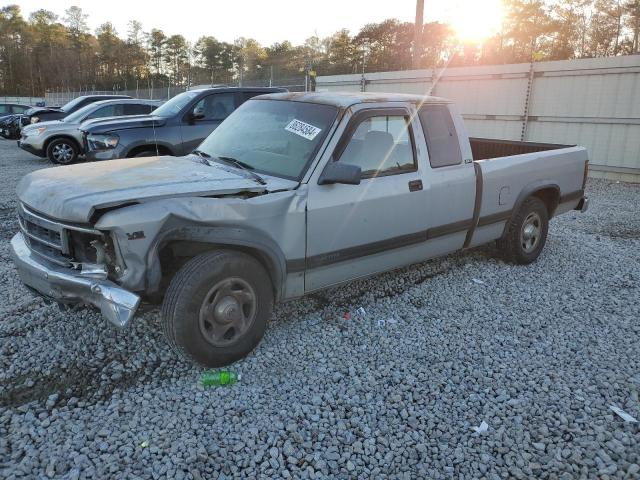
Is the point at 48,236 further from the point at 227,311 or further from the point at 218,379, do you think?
the point at 218,379

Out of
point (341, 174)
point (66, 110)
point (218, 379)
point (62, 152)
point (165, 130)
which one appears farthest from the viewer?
point (66, 110)

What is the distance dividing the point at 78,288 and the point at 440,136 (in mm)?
3266

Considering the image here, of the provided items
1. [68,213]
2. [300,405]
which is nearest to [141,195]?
[68,213]

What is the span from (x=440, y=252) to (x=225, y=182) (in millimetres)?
2327

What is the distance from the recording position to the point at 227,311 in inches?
128

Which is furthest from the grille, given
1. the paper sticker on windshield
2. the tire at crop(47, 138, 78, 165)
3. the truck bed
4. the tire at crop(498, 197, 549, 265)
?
the tire at crop(47, 138, 78, 165)

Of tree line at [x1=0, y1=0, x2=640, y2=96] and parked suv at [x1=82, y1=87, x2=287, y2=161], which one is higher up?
tree line at [x1=0, y1=0, x2=640, y2=96]

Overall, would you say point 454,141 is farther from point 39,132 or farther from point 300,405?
point 39,132

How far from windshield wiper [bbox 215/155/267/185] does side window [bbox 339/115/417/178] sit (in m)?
0.67

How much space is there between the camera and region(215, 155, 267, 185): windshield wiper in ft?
11.6

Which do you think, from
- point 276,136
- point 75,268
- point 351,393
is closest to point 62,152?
point 276,136

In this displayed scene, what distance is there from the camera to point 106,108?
1329 cm

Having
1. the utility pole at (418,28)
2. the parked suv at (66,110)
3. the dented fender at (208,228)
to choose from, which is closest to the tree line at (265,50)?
the utility pole at (418,28)

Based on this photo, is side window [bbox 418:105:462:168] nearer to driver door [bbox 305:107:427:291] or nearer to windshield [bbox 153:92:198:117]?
driver door [bbox 305:107:427:291]
